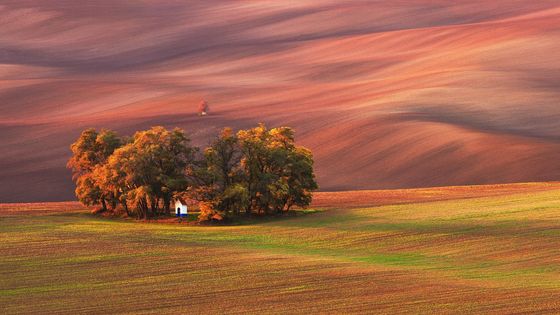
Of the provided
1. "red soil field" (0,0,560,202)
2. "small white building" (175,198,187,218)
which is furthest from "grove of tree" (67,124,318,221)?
"red soil field" (0,0,560,202)

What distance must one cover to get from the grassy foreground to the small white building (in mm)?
2696

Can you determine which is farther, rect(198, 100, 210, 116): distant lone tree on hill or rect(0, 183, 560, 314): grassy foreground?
rect(198, 100, 210, 116): distant lone tree on hill

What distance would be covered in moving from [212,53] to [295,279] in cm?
12131

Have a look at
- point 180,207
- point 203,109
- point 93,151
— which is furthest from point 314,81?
point 180,207

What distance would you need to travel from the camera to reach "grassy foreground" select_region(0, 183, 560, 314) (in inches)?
1216

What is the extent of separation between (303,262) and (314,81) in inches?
3520

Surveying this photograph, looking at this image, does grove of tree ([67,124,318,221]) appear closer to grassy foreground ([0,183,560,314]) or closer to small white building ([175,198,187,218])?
small white building ([175,198,187,218])

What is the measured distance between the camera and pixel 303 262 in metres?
38.4

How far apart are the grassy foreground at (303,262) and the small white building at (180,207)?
8.85 ft

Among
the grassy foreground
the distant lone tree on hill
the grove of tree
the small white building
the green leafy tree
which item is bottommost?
the grassy foreground

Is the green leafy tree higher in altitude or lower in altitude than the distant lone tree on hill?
lower

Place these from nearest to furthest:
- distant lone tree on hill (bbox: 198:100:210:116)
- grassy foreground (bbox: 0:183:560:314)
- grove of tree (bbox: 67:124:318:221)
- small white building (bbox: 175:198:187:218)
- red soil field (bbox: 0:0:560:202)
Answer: grassy foreground (bbox: 0:183:560:314) < grove of tree (bbox: 67:124:318:221) < small white building (bbox: 175:198:187:218) < red soil field (bbox: 0:0:560:202) < distant lone tree on hill (bbox: 198:100:210:116)

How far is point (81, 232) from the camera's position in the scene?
48.2 metres

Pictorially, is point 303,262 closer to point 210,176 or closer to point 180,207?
point 210,176
